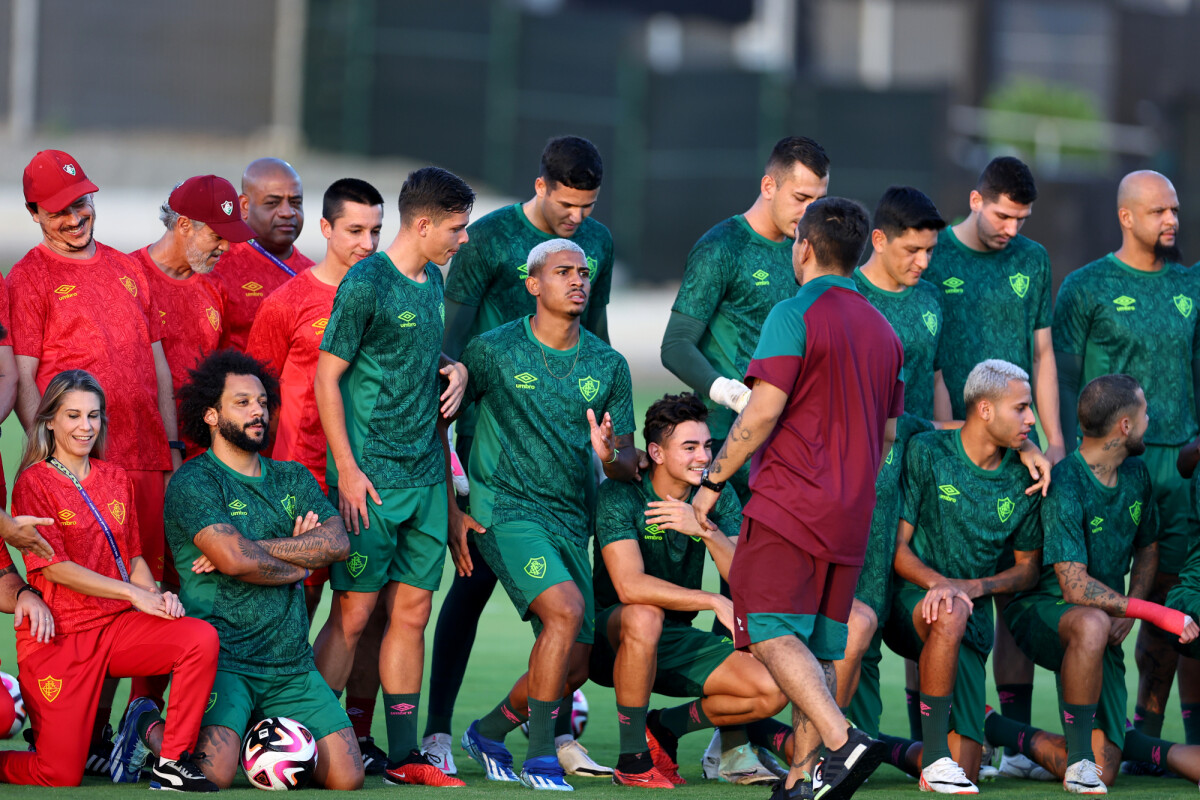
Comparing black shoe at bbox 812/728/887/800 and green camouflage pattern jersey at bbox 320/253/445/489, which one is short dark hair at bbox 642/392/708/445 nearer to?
green camouflage pattern jersey at bbox 320/253/445/489

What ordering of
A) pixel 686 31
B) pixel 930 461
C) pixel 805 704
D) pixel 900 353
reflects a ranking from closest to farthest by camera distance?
1. pixel 805 704
2. pixel 900 353
3. pixel 930 461
4. pixel 686 31

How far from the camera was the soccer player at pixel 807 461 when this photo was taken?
5.54m

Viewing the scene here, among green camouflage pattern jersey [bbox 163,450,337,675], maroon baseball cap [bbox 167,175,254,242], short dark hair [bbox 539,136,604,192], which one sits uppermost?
short dark hair [bbox 539,136,604,192]

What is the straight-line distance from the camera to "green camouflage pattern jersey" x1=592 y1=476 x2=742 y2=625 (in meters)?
6.62

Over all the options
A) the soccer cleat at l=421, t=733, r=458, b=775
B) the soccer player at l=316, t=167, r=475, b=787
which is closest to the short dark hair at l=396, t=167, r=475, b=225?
the soccer player at l=316, t=167, r=475, b=787

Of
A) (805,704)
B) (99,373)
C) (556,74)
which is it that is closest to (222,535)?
(99,373)

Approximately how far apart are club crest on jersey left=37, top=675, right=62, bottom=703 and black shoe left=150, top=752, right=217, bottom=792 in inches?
19.5

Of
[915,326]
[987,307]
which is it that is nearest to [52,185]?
[915,326]

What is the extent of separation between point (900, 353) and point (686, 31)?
3081 centimetres

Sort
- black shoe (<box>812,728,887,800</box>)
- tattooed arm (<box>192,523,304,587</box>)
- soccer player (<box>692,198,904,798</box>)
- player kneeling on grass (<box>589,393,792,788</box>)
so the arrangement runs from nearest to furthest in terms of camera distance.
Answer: black shoe (<box>812,728,887,800</box>), soccer player (<box>692,198,904,798</box>), tattooed arm (<box>192,523,304,587</box>), player kneeling on grass (<box>589,393,792,788</box>)

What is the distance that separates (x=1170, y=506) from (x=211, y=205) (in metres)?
4.68

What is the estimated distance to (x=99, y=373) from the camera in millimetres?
6445

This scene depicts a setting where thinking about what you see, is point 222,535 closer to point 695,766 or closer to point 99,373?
point 99,373

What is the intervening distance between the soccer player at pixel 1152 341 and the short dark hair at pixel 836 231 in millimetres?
2422
